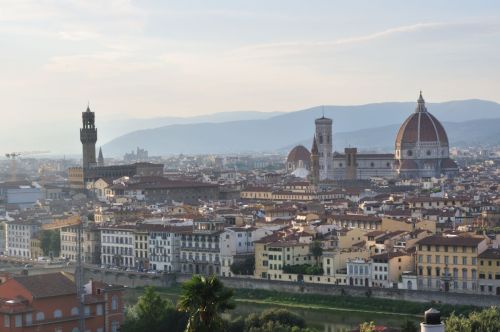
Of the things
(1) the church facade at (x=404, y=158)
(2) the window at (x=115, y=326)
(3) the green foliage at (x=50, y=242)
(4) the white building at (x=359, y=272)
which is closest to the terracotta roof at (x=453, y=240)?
(4) the white building at (x=359, y=272)

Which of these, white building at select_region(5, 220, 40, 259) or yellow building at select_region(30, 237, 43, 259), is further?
white building at select_region(5, 220, 40, 259)

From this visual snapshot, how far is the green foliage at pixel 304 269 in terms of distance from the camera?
166 ft

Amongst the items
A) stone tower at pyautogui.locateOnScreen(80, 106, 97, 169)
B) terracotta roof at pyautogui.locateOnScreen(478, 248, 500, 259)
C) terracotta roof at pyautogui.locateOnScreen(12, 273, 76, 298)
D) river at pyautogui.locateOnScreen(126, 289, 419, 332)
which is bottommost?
river at pyautogui.locateOnScreen(126, 289, 419, 332)

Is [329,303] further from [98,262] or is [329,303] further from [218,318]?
[218,318]

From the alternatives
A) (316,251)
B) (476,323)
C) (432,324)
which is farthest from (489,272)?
(432,324)

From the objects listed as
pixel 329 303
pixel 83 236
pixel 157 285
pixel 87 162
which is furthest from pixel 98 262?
pixel 87 162

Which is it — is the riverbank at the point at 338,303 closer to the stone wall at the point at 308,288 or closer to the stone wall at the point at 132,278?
the stone wall at the point at 308,288

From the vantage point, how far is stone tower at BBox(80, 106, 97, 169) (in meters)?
119

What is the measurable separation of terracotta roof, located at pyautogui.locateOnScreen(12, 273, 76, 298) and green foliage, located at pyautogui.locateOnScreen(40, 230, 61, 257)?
34.1 m

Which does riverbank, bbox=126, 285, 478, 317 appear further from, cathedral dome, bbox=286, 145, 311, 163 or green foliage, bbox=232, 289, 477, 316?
cathedral dome, bbox=286, 145, 311, 163

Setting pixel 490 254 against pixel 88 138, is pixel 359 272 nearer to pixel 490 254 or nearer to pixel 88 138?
pixel 490 254

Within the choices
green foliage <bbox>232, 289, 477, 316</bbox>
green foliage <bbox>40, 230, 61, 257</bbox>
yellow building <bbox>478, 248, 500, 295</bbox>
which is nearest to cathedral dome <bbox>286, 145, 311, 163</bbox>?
green foliage <bbox>40, 230, 61, 257</bbox>

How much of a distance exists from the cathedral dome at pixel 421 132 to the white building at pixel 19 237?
6369 centimetres

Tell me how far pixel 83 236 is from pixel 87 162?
177 ft
